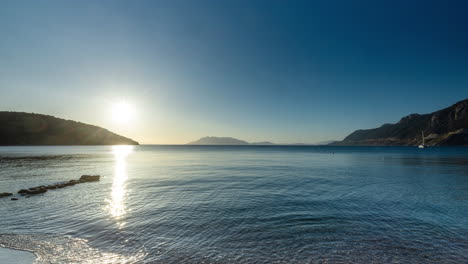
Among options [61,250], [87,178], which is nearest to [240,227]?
[61,250]

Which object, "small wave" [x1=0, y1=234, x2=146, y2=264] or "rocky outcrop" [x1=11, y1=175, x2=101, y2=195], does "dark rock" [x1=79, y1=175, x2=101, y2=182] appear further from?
"small wave" [x1=0, y1=234, x2=146, y2=264]

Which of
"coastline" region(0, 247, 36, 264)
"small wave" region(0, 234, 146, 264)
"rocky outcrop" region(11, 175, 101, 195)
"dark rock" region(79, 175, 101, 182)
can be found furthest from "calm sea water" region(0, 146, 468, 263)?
"dark rock" region(79, 175, 101, 182)

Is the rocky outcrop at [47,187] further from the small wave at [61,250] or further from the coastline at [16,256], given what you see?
the coastline at [16,256]

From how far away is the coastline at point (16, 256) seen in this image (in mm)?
8961

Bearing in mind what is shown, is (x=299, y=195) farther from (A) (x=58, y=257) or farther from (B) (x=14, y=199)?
(B) (x=14, y=199)

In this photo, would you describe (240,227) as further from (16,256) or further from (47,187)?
(47,187)

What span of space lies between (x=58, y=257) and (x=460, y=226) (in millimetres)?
23139

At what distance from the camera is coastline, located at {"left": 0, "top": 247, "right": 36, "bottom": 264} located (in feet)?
29.4

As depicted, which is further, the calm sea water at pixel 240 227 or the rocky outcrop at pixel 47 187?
the rocky outcrop at pixel 47 187

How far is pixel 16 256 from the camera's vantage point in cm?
943

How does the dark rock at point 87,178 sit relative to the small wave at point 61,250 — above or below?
below

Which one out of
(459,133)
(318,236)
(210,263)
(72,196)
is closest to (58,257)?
(210,263)

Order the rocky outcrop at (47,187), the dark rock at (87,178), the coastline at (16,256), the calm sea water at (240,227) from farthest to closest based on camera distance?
the dark rock at (87,178) → the rocky outcrop at (47,187) → the calm sea water at (240,227) → the coastline at (16,256)

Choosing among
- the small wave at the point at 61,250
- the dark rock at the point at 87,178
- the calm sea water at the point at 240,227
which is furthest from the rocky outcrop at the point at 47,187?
the small wave at the point at 61,250
